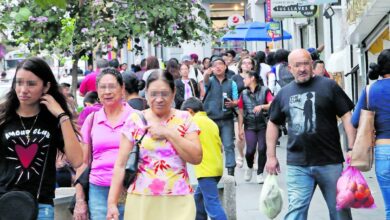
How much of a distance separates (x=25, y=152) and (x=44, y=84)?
0.47 metres

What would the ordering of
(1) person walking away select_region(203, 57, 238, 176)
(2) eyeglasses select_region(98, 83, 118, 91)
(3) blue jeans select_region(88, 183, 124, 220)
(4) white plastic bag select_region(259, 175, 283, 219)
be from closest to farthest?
(3) blue jeans select_region(88, 183, 124, 220)
(2) eyeglasses select_region(98, 83, 118, 91)
(4) white plastic bag select_region(259, 175, 283, 219)
(1) person walking away select_region(203, 57, 238, 176)

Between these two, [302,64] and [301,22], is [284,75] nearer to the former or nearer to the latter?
[302,64]

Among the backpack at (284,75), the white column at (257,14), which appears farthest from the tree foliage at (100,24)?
the white column at (257,14)

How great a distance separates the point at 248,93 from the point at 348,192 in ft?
18.5

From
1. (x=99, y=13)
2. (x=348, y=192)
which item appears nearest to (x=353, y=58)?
(x=99, y=13)

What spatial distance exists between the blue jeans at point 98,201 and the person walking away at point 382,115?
2.20 metres

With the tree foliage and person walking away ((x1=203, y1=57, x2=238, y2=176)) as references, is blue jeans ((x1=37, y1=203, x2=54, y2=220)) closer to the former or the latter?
the tree foliage

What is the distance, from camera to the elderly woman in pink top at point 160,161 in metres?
5.66

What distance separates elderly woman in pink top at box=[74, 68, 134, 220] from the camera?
21.5 feet

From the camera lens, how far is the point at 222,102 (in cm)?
1274

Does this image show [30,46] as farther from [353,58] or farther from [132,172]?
[132,172]

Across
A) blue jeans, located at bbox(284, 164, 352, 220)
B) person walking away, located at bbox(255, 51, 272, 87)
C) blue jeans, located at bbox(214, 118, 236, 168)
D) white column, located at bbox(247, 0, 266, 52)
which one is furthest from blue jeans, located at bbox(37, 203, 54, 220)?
white column, located at bbox(247, 0, 266, 52)

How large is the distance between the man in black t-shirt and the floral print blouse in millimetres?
1890

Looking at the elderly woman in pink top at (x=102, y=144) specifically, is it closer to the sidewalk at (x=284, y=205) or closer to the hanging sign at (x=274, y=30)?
the sidewalk at (x=284, y=205)
